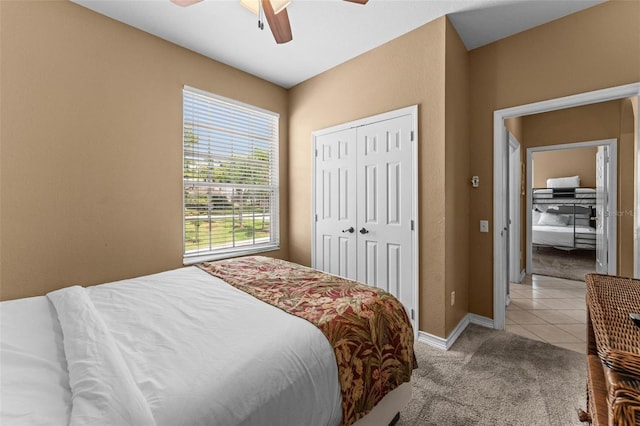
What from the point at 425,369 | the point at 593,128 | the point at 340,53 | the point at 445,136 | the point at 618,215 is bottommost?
the point at 425,369

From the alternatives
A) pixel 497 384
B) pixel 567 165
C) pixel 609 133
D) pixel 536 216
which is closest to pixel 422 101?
pixel 497 384

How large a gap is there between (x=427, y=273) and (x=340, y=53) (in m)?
2.45

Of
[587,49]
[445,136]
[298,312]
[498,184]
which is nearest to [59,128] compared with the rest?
[298,312]

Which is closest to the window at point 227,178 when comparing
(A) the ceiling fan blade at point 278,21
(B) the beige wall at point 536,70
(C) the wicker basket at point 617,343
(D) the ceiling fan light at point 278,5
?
(A) the ceiling fan blade at point 278,21

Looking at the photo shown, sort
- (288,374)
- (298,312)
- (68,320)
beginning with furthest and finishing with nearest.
Answer: (298,312)
(68,320)
(288,374)

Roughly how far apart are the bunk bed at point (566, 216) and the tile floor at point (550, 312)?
78.7 inches

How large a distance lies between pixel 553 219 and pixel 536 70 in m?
5.67

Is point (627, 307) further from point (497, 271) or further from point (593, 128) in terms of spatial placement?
point (593, 128)

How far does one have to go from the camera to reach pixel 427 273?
2.49 metres

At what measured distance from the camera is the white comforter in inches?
27.5

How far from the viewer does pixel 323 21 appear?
7.93 ft

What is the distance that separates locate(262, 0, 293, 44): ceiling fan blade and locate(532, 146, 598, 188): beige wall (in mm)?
6769

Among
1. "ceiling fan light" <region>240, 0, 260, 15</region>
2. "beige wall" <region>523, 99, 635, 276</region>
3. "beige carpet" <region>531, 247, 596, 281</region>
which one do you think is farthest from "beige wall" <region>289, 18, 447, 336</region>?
"beige carpet" <region>531, 247, 596, 281</region>

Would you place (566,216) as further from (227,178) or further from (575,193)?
(227,178)
